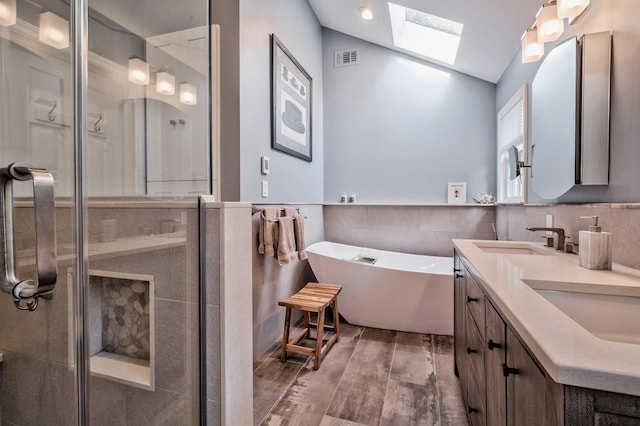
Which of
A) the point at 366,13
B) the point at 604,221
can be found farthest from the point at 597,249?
the point at 366,13

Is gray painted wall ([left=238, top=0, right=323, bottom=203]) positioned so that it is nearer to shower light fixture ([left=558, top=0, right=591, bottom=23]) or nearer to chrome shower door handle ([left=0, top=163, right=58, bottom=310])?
chrome shower door handle ([left=0, top=163, right=58, bottom=310])

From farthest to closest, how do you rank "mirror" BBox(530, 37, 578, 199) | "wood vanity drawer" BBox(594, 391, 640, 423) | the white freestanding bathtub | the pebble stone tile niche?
the white freestanding bathtub, "mirror" BBox(530, 37, 578, 199), the pebble stone tile niche, "wood vanity drawer" BBox(594, 391, 640, 423)

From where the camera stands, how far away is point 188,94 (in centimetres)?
152

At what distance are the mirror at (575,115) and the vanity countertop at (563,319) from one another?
17.9 inches

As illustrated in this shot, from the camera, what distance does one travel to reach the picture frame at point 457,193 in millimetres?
3285

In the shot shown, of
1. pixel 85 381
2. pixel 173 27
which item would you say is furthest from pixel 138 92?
pixel 85 381

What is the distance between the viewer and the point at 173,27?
1.63m

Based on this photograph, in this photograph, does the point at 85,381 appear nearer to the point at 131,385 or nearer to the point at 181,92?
the point at 131,385

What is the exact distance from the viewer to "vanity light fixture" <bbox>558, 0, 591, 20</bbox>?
4.33 feet

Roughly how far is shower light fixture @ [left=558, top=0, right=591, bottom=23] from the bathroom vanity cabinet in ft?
4.21

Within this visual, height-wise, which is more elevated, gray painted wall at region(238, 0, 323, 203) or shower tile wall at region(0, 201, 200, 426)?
gray painted wall at region(238, 0, 323, 203)

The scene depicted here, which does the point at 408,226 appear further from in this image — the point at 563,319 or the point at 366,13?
the point at 563,319

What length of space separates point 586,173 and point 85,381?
2211 mm

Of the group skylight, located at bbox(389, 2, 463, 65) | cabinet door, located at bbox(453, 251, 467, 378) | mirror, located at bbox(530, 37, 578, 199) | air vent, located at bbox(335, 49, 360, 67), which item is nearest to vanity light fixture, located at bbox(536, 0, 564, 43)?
mirror, located at bbox(530, 37, 578, 199)
